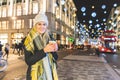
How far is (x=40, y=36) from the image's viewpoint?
3.89 meters

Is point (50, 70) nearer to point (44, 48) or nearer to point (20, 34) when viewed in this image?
point (44, 48)

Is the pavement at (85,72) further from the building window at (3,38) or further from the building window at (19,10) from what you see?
the building window at (3,38)

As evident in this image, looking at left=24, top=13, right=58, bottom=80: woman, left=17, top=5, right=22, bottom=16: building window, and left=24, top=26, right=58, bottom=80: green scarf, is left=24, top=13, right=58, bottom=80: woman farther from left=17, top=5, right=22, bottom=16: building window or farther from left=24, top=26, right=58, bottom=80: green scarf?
left=17, top=5, right=22, bottom=16: building window

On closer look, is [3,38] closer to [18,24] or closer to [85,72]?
[18,24]

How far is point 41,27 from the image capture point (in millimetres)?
3938

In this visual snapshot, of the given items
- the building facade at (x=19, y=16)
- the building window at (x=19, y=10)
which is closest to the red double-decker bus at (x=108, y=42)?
the building facade at (x=19, y=16)

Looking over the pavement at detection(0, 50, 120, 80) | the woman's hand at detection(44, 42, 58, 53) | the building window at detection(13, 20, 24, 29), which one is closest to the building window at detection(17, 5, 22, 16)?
the building window at detection(13, 20, 24, 29)

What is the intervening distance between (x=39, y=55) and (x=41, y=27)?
1.45 ft

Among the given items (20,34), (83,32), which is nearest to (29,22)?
(20,34)

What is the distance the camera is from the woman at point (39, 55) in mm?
3775

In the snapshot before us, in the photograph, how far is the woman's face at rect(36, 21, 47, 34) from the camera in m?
3.92

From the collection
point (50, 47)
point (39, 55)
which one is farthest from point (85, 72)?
point (50, 47)

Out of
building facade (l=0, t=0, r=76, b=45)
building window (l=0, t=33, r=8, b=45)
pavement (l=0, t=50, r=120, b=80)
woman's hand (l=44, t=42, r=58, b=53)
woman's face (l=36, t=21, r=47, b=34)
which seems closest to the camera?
woman's hand (l=44, t=42, r=58, b=53)

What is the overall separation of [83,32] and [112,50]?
119214 mm
